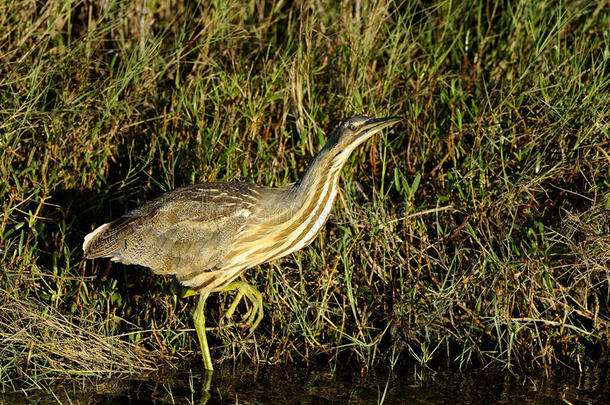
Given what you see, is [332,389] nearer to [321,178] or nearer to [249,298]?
[249,298]

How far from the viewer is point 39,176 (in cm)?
482

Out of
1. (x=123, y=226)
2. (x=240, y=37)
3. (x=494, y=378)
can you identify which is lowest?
(x=494, y=378)

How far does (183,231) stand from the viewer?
14.0ft

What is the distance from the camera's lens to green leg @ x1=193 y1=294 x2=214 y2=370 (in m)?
4.31

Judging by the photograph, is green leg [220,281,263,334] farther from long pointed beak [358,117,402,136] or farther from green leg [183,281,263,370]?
long pointed beak [358,117,402,136]

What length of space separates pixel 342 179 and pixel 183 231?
97cm

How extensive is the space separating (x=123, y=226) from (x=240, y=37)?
1401mm

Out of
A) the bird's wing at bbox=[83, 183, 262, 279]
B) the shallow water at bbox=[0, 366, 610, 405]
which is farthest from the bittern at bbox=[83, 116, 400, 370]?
the shallow water at bbox=[0, 366, 610, 405]

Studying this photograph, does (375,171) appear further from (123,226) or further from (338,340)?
(123,226)

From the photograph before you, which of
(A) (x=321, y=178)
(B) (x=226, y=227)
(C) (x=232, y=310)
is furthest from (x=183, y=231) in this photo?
(A) (x=321, y=178)

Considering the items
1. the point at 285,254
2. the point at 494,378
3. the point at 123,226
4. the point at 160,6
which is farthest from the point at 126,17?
the point at 494,378

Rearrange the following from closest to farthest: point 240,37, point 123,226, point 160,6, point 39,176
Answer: point 123,226 < point 39,176 < point 240,37 < point 160,6

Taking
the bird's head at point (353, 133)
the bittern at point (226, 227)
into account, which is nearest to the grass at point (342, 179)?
the bittern at point (226, 227)

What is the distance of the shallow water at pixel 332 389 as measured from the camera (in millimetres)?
3947
